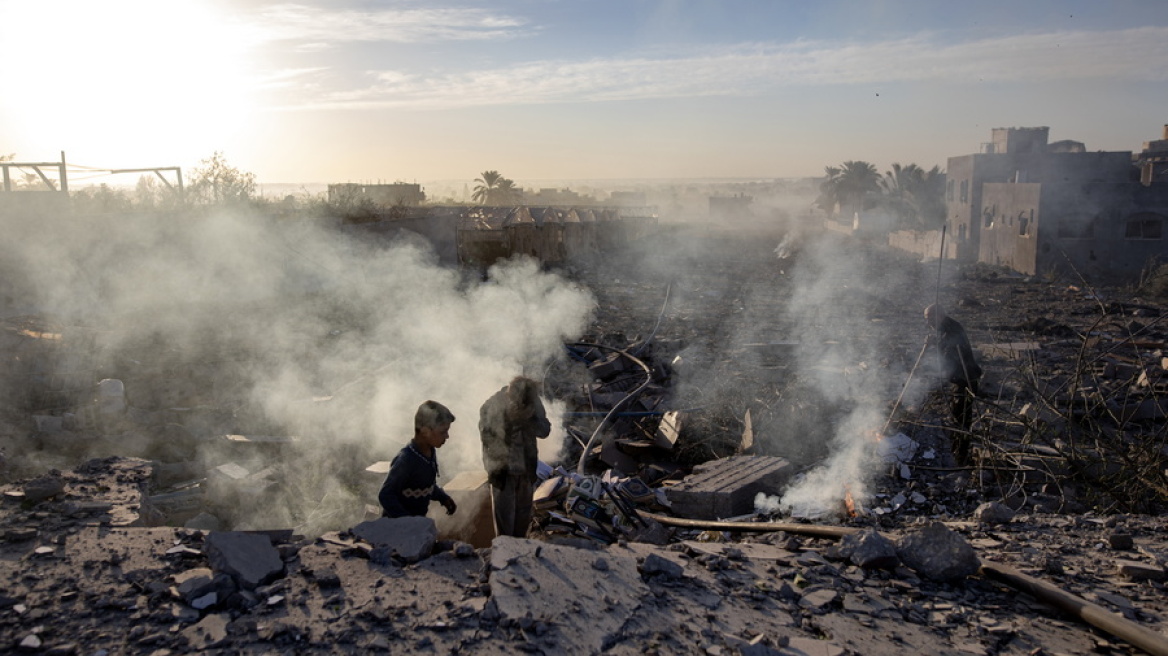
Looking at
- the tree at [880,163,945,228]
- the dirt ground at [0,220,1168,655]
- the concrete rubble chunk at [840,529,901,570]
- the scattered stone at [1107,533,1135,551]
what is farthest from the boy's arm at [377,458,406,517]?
the tree at [880,163,945,228]

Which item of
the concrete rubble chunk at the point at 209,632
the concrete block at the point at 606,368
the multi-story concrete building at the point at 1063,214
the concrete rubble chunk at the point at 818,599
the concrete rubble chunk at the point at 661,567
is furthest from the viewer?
the multi-story concrete building at the point at 1063,214

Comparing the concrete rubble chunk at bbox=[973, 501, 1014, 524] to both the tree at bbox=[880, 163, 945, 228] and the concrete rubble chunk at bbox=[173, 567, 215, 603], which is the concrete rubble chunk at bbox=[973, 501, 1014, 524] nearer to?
the concrete rubble chunk at bbox=[173, 567, 215, 603]

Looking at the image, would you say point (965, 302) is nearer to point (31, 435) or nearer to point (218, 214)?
point (218, 214)

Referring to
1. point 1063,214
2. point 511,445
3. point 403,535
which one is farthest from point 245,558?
point 1063,214

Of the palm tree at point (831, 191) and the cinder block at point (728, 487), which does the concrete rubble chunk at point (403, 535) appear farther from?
the palm tree at point (831, 191)

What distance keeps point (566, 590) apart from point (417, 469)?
3.86 feet

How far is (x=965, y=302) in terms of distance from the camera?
53.5ft

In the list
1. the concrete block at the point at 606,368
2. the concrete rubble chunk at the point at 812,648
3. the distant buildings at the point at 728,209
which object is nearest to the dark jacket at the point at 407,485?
the concrete rubble chunk at the point at 812,648

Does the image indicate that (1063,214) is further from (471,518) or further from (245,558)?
(245,558)

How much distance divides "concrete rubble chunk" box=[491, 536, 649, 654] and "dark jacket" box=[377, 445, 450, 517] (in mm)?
630

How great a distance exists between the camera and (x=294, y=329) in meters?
10.3

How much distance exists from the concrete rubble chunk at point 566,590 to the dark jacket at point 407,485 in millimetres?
630

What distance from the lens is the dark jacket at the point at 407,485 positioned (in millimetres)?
3928

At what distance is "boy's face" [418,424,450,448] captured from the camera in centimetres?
395
